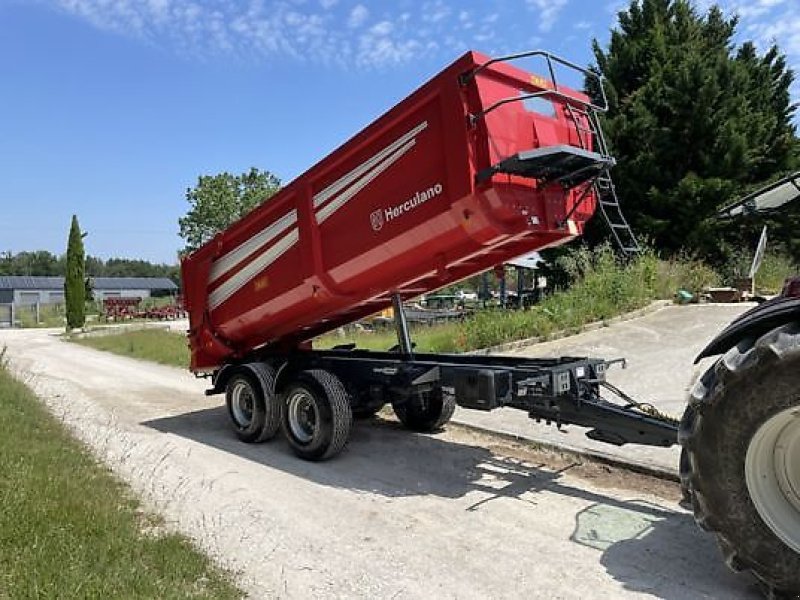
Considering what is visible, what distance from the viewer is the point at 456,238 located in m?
6.06

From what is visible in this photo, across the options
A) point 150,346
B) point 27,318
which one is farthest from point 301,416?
point 27,318

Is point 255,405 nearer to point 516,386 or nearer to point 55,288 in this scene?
point 516,386

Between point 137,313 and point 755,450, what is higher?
point 137,313

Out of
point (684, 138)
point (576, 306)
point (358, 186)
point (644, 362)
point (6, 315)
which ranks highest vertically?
point (684, 138)

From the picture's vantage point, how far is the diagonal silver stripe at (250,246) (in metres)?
7.60

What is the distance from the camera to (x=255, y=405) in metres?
8.07

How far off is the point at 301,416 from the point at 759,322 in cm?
497

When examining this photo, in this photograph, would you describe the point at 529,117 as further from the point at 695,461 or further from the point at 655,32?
the point at 655,32

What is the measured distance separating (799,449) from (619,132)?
18.6 metres

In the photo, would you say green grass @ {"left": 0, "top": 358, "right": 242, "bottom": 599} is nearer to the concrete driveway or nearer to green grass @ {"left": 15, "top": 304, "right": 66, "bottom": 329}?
the concrete driveway

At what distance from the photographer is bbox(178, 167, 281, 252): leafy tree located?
53188 mm

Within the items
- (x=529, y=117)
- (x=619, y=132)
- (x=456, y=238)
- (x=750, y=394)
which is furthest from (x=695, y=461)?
(x=619, y=132)

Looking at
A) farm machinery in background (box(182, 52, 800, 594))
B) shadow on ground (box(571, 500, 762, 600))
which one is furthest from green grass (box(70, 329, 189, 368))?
shadow on ground (box(571, 500, 762, 600))

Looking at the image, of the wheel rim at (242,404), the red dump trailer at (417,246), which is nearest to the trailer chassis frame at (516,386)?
the red dump trailer at (417,246)
